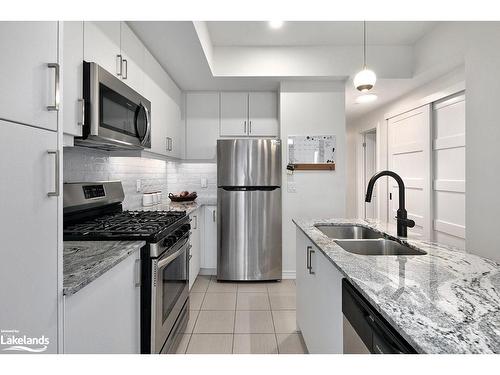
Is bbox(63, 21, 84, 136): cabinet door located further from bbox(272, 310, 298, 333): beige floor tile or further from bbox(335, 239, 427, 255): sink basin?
bbox(272, 310, 298, 333): beige floor tile

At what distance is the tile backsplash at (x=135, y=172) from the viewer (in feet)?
6.70

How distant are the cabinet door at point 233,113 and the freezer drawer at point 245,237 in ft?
2.99

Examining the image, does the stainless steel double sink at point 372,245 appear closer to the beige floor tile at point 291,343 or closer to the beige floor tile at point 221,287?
the beige floor tile at point 291,343

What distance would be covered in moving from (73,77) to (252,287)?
105 inches

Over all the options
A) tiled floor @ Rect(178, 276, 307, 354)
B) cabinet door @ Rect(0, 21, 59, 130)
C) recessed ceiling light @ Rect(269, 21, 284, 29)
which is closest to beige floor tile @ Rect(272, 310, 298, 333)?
tiled floor @ Rect(178, 276, 307, 354)

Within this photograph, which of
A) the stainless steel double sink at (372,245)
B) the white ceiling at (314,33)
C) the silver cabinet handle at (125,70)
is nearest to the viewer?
the stainless steel double sink at (372,245)

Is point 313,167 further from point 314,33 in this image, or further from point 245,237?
point 314,33

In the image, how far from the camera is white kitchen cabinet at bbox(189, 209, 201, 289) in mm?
3080

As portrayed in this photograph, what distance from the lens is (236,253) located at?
3.41 meters

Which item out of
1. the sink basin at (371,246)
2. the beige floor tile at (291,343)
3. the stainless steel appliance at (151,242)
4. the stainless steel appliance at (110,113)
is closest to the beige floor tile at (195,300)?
the stainless steel appliance at (151,242)

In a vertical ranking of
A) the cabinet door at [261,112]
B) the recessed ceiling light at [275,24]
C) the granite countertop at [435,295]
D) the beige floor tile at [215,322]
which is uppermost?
the recessed ceiling light at [275,24]

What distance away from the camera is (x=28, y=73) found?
2.60ft
